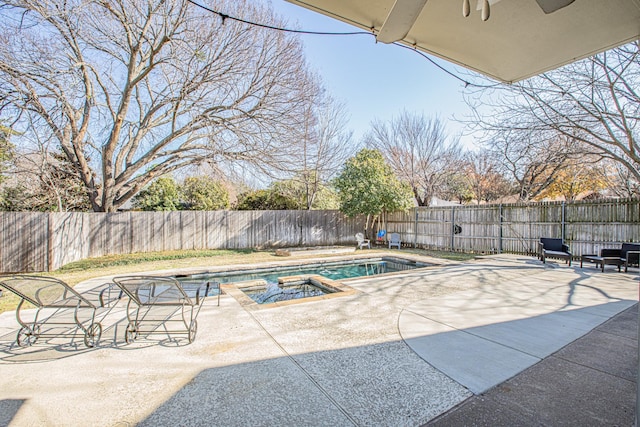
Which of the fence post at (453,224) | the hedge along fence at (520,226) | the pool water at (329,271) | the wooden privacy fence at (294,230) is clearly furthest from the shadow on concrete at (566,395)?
the fence post at (453,224)

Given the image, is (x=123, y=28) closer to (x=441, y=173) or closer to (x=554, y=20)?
(x=554, y=20)

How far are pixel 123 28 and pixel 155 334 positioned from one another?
10.0m

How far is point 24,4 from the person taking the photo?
24.6 ft

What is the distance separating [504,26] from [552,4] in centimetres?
49

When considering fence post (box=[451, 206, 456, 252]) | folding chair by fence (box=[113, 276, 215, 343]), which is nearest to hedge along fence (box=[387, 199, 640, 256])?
fence post (box=[451, 206, 456, 252])

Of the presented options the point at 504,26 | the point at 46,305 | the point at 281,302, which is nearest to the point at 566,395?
the point at 504,26

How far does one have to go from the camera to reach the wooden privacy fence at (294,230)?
8.12 metres

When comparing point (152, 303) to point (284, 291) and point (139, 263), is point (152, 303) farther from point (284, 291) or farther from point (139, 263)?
point (139, 263)

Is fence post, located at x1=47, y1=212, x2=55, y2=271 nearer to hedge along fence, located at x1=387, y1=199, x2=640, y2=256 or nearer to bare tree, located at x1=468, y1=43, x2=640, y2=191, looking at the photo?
bare tree, located at x1=468, y1=43, x2=640, y2=191

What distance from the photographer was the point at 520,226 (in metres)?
10.7

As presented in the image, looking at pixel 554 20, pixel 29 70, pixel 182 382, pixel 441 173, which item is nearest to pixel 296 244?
pixel 441 173

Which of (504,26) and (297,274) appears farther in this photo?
(297,274)

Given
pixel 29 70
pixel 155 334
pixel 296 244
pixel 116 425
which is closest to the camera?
pixel 116 425

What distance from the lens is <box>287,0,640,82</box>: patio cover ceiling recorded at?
2105 mm
